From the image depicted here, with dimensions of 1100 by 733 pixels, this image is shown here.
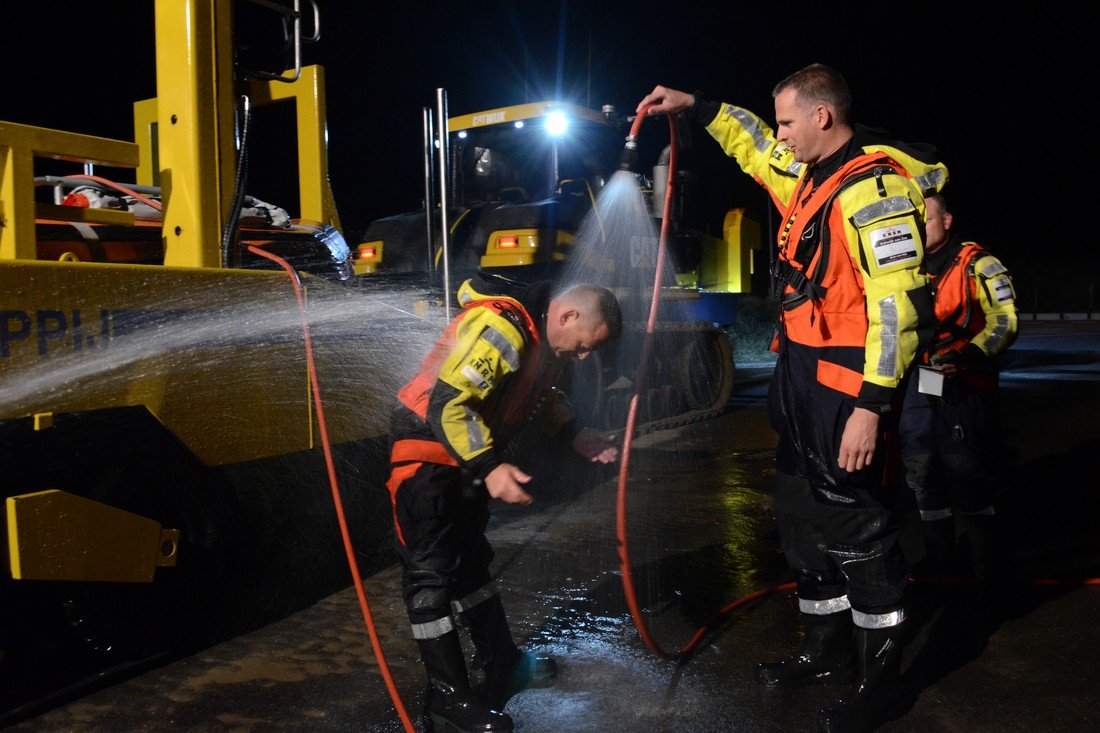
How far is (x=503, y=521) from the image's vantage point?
5.55 m

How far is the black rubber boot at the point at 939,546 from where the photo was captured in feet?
13.6

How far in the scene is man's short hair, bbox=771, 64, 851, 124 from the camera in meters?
2.80

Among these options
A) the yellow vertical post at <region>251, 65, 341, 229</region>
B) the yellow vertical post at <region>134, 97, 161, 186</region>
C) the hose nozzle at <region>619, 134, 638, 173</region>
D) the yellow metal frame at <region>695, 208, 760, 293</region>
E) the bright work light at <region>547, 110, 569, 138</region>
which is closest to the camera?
the hose nozzle at <region>619, 134, 638, 173</region>

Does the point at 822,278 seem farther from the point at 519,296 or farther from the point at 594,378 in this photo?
the point at 594,378

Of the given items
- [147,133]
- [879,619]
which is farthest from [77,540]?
[147,133]

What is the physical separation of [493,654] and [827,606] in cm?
117

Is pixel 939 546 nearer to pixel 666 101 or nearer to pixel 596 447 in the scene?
pixel 596 447

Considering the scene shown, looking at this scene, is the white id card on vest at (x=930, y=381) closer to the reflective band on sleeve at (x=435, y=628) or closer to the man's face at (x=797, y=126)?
the man's face at (x=797, y=126)

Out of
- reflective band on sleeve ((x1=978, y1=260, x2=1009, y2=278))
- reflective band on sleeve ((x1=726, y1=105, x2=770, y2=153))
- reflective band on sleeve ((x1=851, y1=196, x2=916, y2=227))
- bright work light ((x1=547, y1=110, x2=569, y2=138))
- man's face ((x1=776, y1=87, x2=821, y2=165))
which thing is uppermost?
bright work light ((x1=547, y1=110, x2=569, y2=138))

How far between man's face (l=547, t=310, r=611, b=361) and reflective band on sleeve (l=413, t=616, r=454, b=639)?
939mm

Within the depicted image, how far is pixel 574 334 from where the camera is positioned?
2.86 m

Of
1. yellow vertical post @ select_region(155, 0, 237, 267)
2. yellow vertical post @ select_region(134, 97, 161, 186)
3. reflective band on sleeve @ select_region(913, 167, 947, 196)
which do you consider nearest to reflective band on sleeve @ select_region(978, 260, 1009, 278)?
reflective band on sleeve @ select_region(913, 167, 947, 196)

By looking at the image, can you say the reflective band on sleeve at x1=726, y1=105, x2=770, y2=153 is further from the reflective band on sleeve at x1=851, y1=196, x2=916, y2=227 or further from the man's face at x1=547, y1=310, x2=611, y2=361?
the man's face at x1=547, y1=310, x2=611, y2=361

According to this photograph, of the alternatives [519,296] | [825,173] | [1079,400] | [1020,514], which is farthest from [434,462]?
[1079,400]
